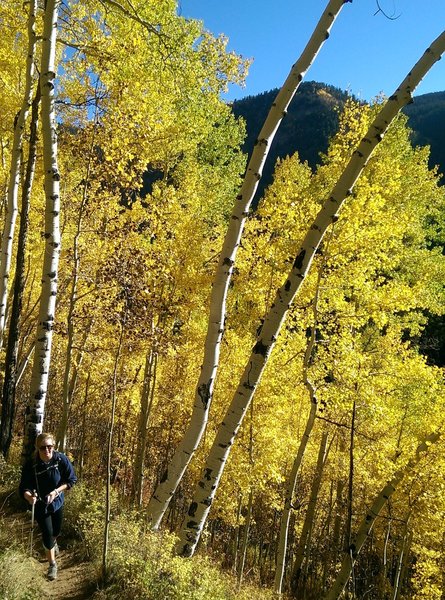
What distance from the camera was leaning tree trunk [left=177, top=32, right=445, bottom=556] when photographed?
3348 millimetres

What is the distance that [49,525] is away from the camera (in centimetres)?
382

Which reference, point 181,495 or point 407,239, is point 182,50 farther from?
point 181,495

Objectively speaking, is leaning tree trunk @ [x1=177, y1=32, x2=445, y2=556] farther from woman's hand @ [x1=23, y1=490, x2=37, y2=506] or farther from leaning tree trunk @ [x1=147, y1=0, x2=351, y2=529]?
woman's hand @ [x1=23, y1=490, x2=37, y2=506]

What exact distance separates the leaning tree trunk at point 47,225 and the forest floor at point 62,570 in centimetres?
103

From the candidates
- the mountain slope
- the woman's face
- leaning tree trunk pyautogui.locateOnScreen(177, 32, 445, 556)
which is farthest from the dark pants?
the mountain slope

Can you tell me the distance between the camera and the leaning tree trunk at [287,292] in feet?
11.0

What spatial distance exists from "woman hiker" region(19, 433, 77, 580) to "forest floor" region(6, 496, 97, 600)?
148mm

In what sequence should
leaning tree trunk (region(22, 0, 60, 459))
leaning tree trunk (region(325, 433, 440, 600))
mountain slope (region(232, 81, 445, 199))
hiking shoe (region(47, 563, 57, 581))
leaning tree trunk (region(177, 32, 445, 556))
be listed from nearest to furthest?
1. leaning tree trunk (region(177, 32, 445, 556))
2. hiking shoe (region(47, 563, 57, 581))
3. leaning tree trunk (region(22, 0, 60, 459))
4. leaning tree trunk (region(325, 433, 440, 600))
5. mountain slope (region(232, 81, 445, 199))

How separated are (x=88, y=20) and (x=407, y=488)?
11273 millimetres

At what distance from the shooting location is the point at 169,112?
26.0ft

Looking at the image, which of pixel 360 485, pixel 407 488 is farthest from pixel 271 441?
pixel 360 485

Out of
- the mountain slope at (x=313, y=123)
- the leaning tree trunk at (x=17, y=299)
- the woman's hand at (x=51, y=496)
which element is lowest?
the woman's hand at (x=51, y=496)

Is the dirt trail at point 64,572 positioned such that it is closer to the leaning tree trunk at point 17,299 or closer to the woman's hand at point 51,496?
the woman's hand at point 51,496

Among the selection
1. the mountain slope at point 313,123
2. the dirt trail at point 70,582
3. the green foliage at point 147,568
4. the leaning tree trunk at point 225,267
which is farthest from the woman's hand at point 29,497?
the mountain slope at point 313,123
